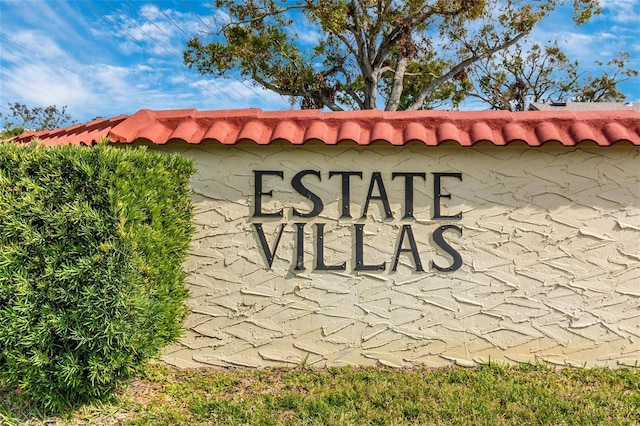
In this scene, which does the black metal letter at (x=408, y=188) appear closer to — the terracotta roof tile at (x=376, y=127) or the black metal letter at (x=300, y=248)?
the terracotta roof tile at (x=376, y=127)

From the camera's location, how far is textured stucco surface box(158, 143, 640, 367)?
13.4 ft

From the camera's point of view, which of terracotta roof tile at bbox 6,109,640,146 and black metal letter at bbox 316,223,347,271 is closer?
terracotta roof tile at bbox 6,109,640,146

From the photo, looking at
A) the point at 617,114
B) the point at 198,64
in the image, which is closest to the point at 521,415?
the point at 617,114

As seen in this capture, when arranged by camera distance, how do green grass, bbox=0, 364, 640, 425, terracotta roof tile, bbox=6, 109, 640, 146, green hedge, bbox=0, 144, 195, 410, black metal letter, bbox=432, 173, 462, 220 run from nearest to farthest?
green hedge, bbox=0, 144, 195, 410 < green grass, bbox=0, 364, 640, 425 < terracotta roof tile, bbox=6, 109, 640, 146 < black metal letter, bbox=432, 173, 462, 220

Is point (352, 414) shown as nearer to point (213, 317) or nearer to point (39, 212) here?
point (213, 317)

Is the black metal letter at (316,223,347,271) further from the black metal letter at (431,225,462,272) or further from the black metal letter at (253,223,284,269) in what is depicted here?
the black metal letter at (431,225,462,272)

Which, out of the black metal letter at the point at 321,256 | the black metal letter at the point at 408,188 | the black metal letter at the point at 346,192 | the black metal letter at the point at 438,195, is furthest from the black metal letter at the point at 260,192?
the black metal letter at the point at 438,195

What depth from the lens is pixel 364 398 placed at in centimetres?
352

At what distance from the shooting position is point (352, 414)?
3277 mm

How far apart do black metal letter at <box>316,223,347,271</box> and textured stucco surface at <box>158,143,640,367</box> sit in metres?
0.04

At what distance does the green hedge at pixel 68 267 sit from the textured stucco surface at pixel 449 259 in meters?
1.19

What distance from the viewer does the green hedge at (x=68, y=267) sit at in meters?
2.97

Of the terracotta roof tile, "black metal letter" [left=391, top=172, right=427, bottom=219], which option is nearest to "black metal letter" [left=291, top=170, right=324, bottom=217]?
the terracotta roof tile

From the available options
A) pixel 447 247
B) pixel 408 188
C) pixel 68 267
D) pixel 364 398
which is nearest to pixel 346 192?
pixel 408 188
